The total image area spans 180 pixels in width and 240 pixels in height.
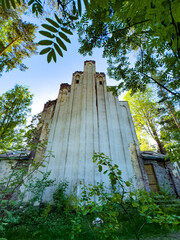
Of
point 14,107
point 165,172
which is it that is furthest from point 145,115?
point 14,107

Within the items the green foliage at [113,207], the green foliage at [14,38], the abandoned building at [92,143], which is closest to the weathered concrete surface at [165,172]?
the abandoned building at [92,143]

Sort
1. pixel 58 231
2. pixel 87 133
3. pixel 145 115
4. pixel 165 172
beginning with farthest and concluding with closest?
pixel 145 115, pixel 87 133, pixel 165 172, pixel 58 231

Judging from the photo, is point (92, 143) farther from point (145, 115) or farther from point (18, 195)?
point (145, 115)

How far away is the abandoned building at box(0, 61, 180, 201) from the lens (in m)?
6.29

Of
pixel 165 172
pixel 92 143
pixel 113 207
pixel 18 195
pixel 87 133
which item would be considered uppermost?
pixel 87 133

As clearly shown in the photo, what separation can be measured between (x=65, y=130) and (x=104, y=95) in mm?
4387

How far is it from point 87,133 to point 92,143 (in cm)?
75

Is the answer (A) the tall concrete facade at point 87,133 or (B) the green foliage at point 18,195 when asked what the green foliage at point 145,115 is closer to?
(A) the tall concrete facade at point 87,133

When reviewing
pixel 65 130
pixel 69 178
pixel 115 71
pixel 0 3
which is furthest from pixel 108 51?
pixel 69 178

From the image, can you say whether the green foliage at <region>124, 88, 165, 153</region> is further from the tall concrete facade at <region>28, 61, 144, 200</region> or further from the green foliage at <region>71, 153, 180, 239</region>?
the green foliage at <region>71, 153, 180, 239</region>

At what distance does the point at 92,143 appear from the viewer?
7.03 metres

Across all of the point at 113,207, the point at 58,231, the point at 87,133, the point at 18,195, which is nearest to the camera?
the point at 113,207

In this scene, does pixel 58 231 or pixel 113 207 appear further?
pixel 58 231

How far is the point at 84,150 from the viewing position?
6758 millimetres
